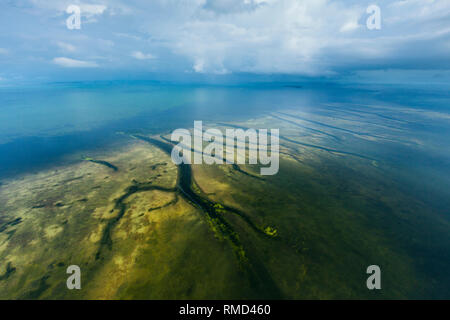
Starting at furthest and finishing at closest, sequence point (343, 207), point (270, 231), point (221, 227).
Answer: point (343, 207), point (221, 227), point (270, 231)

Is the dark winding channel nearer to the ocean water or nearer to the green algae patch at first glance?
the green algae patch

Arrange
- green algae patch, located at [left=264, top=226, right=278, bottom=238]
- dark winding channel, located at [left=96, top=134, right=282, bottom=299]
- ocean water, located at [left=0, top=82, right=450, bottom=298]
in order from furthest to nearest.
Result: green algae patch, located at [left=264, top=226, right=278, bottom=238] < ocean water, located at [left=0, top=82, right=450, bottom=298] < dark winding channel, located at [left=96, top=134, right=282, bottom=299]

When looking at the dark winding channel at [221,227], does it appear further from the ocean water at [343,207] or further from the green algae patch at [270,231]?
the ocean water at [343,207]

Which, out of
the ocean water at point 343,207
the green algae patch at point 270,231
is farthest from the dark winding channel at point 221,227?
the ocean water at point 343,207

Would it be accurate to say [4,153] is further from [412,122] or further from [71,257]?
[412,122]

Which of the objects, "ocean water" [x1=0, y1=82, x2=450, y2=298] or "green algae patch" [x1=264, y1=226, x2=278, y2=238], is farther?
"green algae patch" [x1=264, y1=226, x2=278, y2=238]

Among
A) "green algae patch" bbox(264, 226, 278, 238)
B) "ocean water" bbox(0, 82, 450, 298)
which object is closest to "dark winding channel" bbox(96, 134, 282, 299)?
"green algae patch" bbox(264, 226, 278, 238)

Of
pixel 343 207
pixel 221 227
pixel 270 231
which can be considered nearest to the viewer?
pixel 270 231

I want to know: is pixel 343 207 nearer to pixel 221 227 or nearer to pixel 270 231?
pixel 270 231

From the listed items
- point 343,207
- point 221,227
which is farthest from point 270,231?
point 343,207

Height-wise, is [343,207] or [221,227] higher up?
[343,207]

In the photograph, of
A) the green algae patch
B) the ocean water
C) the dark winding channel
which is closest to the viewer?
the dark winding channel
